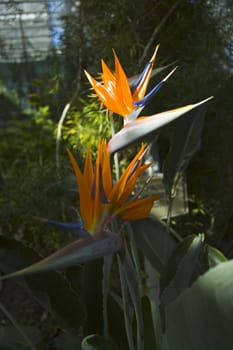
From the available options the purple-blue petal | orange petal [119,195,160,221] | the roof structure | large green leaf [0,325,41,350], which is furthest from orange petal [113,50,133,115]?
the roof structure

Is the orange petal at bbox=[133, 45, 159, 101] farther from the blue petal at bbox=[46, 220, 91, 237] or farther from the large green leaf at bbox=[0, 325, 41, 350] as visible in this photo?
the large green leaf at bbox=[0, 325, 41, 350]

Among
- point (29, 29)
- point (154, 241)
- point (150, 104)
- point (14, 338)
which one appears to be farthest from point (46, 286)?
point (29, 29)

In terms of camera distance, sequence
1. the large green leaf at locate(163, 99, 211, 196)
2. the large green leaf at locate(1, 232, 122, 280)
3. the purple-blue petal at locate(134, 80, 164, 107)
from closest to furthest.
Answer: the large green leaf at locate(1, 232, 122, 280)
the purple-blue petal at locate(134, 80, 164, 107)
the large green leaf at locate(163, 99, 211, 196)

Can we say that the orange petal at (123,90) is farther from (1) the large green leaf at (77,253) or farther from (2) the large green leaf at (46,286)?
(2) the large green leaf at (46,286)

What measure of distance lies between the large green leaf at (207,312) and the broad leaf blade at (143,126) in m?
0.15

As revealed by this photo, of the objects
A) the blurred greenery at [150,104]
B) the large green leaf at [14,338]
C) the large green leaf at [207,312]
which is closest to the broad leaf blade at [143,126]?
the large green leaf at [207,312]

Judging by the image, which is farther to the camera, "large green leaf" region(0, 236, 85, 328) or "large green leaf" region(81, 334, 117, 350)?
"large green leaf" region(0, 236, 85, 328)

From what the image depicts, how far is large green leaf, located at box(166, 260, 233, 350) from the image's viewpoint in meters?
0.48

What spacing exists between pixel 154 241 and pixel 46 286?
0.28 meters

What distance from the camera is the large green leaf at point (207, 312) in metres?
0.48

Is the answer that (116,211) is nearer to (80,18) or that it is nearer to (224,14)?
(224,14)

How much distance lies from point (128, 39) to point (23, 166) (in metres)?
0.62

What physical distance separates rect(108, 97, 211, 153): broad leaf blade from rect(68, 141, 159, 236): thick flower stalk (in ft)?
0.06

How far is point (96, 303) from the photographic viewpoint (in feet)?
2.39
